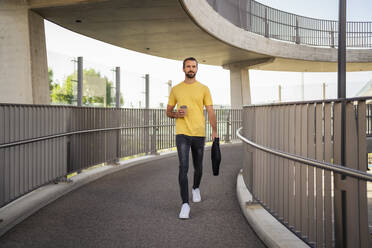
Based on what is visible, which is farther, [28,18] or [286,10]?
[286,10]

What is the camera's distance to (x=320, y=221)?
3031 millimetres

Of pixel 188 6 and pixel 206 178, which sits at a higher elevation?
pixel 188 6

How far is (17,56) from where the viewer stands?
1078cm

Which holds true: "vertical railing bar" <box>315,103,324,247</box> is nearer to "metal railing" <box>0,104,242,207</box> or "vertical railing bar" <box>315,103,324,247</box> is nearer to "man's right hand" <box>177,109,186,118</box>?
"man's right hand" <box>177,109,186,118</box>

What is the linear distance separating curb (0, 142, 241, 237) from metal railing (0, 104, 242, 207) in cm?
20

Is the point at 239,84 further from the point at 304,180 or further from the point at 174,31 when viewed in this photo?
the point at 304,180

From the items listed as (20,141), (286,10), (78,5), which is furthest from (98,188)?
(286,10)

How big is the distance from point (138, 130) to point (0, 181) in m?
5.95

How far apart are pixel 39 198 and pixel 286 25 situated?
22.9 meters

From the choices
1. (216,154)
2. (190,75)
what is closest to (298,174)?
(216,154)

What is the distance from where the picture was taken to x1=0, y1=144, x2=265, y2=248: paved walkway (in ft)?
12.9

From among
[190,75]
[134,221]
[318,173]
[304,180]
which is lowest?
[134,221]

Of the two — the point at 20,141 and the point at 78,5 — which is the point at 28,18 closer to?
the point at 78,5

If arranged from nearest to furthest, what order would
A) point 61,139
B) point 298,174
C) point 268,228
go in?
1. point 298,174
2. point 268,228
3. point 61,139
